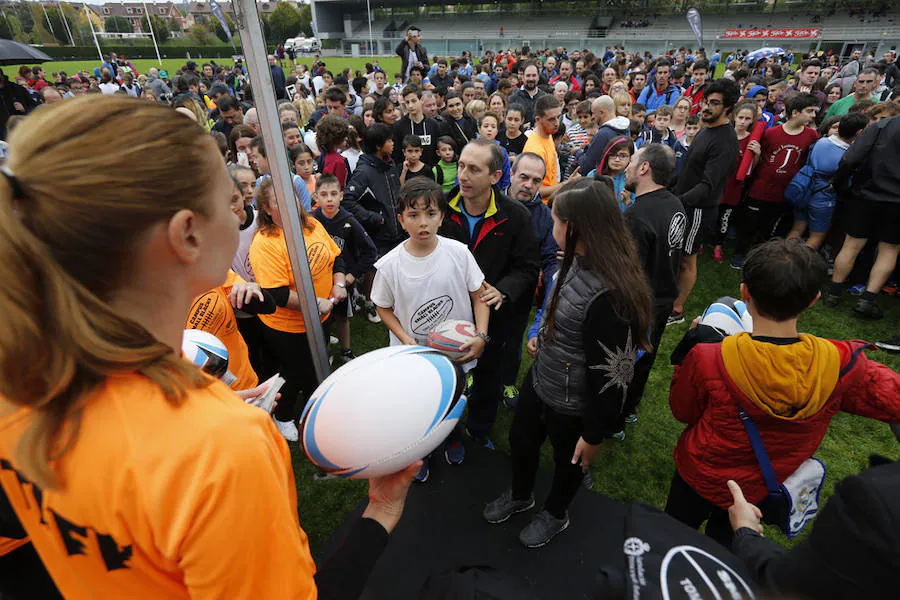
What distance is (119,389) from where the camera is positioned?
0.73 metres

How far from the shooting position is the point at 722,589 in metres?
0.96

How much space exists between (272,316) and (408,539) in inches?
67.8

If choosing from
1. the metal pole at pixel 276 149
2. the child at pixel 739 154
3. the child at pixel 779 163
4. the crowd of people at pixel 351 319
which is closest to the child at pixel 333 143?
the crowd of people at pixel 351 319

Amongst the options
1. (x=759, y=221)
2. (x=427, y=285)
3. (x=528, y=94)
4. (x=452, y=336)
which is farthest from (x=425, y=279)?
(x=528, y=94)

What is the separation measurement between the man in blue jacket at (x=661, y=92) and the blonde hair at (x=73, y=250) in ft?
30.4

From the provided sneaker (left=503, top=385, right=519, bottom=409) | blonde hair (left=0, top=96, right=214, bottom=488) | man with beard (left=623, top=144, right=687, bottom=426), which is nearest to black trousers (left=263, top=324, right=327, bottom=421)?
sneaker (left=503, top=385, right=519, bottom=409)

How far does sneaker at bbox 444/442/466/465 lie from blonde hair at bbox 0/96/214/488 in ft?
9.05

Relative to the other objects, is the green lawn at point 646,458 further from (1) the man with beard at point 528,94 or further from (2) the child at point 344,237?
(1) the man with beard at point 528,94

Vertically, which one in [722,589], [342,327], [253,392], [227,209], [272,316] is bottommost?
[342,327]

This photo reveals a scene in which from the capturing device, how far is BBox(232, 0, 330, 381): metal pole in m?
1.65

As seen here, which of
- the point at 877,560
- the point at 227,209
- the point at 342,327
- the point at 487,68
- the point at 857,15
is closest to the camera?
the point at 877,560

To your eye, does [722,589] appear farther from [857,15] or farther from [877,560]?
[857,15]

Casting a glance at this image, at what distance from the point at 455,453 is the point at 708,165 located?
12.7 ft

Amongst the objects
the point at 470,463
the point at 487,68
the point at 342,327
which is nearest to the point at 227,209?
the point at 470,463
